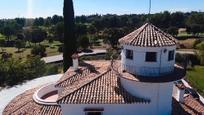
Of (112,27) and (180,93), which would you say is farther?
(112,27)

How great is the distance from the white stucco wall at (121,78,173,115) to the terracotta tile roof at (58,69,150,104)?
0.48 m

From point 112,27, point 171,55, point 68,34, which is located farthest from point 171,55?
point 112,27

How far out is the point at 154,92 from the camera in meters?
23.3

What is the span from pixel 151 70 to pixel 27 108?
1209 centimetres

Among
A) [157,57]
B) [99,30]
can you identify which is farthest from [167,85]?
[99,30]

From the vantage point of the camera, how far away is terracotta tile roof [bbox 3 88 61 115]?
85.0 feet

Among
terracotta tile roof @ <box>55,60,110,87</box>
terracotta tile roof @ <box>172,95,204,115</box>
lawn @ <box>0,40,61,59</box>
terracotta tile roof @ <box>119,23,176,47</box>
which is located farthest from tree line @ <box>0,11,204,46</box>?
Result: terracotta tile roof @ <box>119,23,176,47</box>

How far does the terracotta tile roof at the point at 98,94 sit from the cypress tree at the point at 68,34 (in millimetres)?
18823

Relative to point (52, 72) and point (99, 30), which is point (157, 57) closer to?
point (52, 72)

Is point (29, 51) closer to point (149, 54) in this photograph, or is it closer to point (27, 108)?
point (27, 108)

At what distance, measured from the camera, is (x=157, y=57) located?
23328 mm

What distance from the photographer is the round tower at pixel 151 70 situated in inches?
913

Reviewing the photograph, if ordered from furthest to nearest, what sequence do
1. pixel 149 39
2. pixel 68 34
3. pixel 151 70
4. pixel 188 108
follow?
1. pixel 68 34
2. pixel 188 108
3. pixel 149 39
4. pixel 151 70

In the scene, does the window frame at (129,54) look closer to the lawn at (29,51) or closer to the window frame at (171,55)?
the window frame at (171,55)
